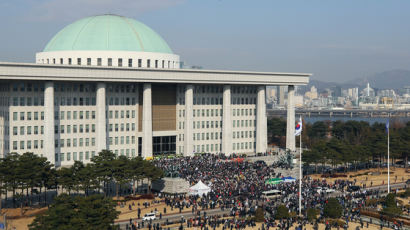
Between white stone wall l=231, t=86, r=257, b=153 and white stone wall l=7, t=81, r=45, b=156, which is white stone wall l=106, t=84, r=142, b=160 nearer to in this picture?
white stone wall l=7, t=81, r=45, b=156

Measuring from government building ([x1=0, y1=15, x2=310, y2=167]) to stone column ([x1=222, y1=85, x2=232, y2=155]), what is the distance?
0.71ft

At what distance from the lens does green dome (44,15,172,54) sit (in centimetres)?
10169

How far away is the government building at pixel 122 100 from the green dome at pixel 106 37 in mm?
207

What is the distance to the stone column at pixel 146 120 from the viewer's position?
10125 cm

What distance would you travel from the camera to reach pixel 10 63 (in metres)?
84.6

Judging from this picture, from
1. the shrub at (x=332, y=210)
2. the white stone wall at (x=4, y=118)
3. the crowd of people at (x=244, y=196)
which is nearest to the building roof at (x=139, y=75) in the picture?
the white stone wall at (x=4, y=118)

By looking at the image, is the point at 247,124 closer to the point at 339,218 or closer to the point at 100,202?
the point at 339,218

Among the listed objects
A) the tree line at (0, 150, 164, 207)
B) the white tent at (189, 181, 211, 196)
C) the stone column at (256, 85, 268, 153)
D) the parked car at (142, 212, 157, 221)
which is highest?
the stone column at (256, 85, 268, 153)

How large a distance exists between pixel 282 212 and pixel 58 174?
95.7 ft

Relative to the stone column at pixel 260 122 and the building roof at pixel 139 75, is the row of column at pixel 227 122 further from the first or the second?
the building roof at pixel 139 75

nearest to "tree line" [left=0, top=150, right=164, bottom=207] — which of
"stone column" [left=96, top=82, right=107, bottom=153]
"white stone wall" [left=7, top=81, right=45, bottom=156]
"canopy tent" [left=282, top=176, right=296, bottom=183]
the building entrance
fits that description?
"white stone wall" [left=7, top=81, right=45, bottom=156]

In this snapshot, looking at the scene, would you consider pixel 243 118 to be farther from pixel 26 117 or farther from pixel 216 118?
pixel 26 117

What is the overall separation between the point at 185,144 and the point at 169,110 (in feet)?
25.9

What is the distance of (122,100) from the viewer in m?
102
